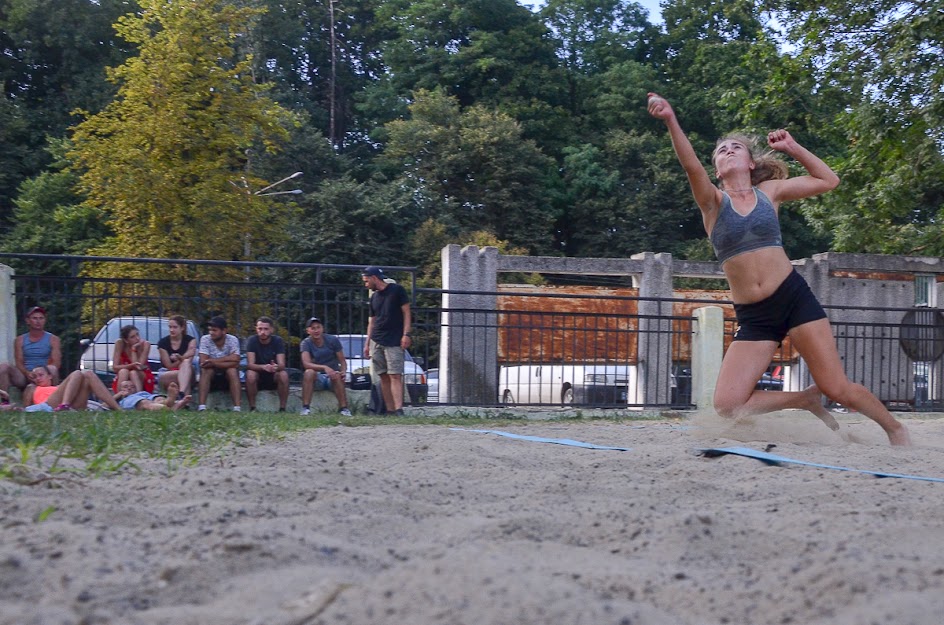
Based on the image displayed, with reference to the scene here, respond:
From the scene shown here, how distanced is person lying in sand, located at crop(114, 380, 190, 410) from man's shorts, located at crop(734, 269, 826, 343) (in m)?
6.28

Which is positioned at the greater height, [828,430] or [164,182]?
[164,182]

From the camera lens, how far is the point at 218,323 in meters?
9.88

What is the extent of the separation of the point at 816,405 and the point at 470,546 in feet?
12.7

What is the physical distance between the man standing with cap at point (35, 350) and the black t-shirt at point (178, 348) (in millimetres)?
1037

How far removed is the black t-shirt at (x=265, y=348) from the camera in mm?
10188

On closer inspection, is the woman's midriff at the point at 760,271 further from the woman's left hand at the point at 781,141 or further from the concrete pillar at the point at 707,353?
the concrete pillar at the point at 707,353

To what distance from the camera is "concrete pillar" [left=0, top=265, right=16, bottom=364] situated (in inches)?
372

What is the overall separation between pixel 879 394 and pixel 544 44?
1145 inches

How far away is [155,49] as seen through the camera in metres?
19.4

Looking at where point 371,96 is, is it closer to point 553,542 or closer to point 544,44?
point 544,44

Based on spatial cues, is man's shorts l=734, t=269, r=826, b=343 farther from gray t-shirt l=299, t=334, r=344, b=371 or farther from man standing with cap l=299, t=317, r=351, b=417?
gray t-shirt l=299, t=334, r=344, b=371

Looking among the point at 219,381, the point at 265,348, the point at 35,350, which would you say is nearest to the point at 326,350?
the point at 265,348

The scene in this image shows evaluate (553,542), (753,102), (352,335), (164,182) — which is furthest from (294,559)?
(164,182)

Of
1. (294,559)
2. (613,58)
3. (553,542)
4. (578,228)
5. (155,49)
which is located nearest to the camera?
(294,559)
